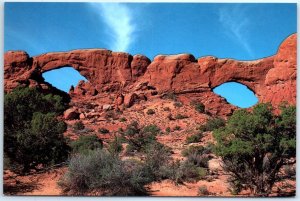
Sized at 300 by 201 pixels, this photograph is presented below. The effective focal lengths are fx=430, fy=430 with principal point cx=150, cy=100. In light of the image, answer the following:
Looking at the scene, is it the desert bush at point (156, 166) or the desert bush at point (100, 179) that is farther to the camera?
the desert bush at point (156, 166)

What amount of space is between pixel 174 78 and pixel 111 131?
23.9 feet

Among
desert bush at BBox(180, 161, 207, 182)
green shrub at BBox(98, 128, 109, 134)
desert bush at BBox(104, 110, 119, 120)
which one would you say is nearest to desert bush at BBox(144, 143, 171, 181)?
desert bush at BBox(180, 161, 207, 182)

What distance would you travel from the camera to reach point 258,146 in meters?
8.53

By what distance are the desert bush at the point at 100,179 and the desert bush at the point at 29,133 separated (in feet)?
4.32

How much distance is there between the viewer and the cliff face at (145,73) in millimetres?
25734

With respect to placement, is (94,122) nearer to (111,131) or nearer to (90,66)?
(111,131)

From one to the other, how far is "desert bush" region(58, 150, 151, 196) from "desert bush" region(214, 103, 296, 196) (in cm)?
188

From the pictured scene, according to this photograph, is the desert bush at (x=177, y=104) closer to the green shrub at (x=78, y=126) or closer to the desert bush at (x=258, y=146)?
the green shrub at (x=78, y=126)

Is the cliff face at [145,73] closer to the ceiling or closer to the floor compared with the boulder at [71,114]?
closer to the ceiling

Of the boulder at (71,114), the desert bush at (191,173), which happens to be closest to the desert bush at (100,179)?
the desert bush at (191,173)

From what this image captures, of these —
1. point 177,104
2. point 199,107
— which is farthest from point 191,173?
point 177,104

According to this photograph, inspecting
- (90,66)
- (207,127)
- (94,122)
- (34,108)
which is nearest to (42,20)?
(34,108)

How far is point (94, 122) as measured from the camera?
77.3 feet

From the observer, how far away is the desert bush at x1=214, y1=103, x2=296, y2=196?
333 inches
